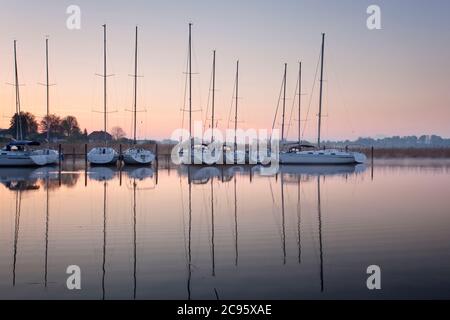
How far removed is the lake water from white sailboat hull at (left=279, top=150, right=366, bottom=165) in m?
31.3

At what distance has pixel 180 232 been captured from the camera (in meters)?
14.1

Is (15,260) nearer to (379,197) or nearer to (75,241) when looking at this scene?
(75,241)

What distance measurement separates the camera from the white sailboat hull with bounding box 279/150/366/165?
179 ft

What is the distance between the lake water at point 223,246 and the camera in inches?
342

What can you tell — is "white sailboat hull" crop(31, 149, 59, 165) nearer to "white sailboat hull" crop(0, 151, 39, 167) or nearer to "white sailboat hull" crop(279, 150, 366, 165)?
"white sailboat hull" crop(0, 151, 39, 167)

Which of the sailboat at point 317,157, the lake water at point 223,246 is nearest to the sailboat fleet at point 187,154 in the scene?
the sailboat at point 317,157

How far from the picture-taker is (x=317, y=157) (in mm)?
54250

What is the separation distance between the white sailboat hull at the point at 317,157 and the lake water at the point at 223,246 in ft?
103

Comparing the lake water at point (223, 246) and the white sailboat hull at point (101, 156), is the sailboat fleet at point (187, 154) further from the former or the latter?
the lake water at point (223, 246)

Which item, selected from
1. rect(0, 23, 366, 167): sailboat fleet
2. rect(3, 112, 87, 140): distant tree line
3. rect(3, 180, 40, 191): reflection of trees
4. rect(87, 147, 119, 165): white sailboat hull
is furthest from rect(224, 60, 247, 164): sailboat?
rect(3, 112, 87, 140): distant tree line

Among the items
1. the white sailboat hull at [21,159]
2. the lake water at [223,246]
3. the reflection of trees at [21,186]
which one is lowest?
the lake water at [223,246]

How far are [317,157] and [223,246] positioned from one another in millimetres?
43398

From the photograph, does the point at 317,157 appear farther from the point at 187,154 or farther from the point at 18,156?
the point at 18,156

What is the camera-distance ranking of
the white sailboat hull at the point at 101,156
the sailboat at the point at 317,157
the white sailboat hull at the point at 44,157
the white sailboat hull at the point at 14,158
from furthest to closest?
the sailboat at the point at 317,157 < the white sailboat hull at the point at 101,156 < the white sailboat hull at the point at 44,157 < the white sailboat hull at the point at 14,158
